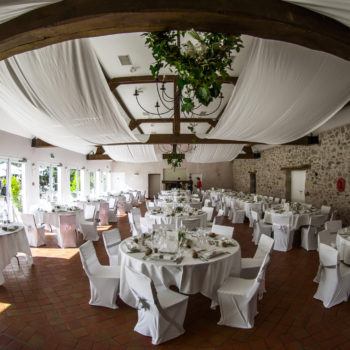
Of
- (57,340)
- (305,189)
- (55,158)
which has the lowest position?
(57,340)

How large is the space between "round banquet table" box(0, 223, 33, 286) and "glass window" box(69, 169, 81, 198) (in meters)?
7.44

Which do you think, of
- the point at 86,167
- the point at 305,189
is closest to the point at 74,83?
the point at 305,189

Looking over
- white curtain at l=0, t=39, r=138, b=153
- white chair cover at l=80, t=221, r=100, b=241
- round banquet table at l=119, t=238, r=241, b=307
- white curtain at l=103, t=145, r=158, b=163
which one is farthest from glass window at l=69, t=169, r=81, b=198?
round banquet table at l=119, t=238, r=241, b=307

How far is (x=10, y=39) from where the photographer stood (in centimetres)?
199

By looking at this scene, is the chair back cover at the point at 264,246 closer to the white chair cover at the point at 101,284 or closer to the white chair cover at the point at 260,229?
the white chair cover at the point at 101,284

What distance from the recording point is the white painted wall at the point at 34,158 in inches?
302

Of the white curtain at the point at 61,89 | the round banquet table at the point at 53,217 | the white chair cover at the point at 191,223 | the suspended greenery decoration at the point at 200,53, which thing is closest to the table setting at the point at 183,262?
the suspended greenery decoration at the point at 200,53

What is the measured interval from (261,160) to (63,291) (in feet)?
37.8

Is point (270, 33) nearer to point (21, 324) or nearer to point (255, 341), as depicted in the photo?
point (255, 341)

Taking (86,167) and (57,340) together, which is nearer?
(57,340)

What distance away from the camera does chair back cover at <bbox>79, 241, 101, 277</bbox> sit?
3666 mm

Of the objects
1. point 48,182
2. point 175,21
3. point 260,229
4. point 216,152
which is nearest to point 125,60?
Answer: point 175,21

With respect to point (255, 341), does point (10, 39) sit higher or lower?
higher

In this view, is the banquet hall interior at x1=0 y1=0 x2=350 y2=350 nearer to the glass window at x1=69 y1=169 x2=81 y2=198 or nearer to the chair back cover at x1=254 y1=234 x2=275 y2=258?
the chair back cover at x1=254 y1=234 x2=275 y2=258
